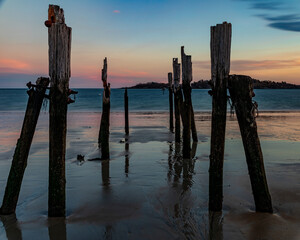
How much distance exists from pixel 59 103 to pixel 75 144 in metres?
9.69

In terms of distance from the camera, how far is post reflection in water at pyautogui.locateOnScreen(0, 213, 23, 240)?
5129 millimetres

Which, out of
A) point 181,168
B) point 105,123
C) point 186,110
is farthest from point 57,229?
point 186,110

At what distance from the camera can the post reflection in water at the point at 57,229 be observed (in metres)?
5.09

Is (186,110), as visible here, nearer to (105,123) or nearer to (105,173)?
(105,123)

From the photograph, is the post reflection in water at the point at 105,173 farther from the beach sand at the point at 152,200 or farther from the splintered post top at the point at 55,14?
the splintered post top at the point at 55,14

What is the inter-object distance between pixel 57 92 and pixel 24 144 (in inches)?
50.7

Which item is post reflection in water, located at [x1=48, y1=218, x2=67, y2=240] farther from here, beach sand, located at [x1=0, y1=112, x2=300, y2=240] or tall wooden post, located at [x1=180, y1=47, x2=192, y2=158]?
tall wooden post, located at [x1=180, y1=47, x2=192, y2=158]

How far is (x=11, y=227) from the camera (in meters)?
5.46

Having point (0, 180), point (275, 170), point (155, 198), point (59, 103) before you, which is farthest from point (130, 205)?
point (275, 170)

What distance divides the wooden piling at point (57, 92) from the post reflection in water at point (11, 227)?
2.31 feet

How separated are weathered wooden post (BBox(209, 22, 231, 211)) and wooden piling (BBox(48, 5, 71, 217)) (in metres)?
2.83

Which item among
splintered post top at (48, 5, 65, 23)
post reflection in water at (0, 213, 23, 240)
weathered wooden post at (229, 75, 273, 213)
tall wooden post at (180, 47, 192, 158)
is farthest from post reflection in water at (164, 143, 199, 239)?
splintered post top at (48, 5, 65, 23)

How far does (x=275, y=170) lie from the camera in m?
9.36

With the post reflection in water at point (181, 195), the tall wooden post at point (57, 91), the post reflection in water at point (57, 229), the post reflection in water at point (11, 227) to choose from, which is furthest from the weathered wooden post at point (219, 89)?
the post reflection in water at point (11, 227)
